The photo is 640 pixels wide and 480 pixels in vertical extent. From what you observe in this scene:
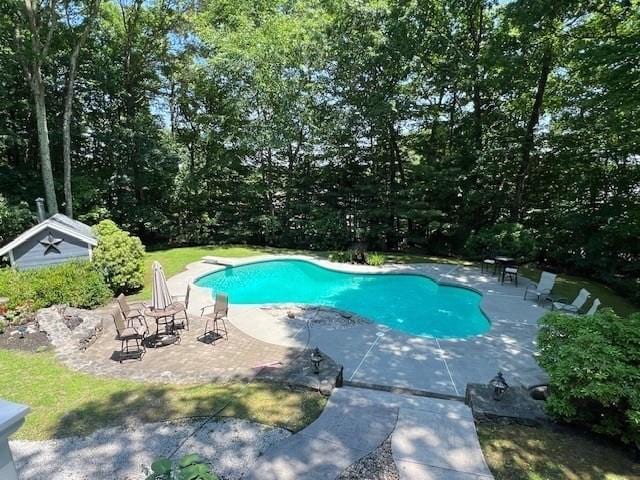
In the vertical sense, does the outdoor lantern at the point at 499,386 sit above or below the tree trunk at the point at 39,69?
below

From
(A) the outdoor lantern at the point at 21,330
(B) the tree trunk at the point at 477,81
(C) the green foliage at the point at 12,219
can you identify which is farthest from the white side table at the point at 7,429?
(B) the tree trunk at the point at 477,81

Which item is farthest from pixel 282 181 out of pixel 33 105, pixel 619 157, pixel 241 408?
pixel 241 408

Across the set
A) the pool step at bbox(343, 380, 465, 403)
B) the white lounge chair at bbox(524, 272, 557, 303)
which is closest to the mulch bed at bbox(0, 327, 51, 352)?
the pool step at bbox(343, 380, 465, 403)

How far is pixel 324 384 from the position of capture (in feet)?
18.4

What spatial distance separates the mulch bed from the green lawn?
3.39m

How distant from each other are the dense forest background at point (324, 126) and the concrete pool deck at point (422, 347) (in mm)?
6405

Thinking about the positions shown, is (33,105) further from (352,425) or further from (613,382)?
(613,382)

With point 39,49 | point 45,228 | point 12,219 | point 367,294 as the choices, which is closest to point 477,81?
point 367,294

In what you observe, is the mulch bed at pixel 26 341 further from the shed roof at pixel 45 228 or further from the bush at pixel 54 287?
the shed roof at pixel 45 228

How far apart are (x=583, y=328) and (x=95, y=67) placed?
21.8 meters

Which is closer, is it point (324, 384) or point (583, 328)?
point (583, 328)

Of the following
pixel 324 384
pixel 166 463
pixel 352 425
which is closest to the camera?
pixel 166 463

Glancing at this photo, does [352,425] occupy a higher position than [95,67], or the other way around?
[95,67]

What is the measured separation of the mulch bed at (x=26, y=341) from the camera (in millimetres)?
7539
